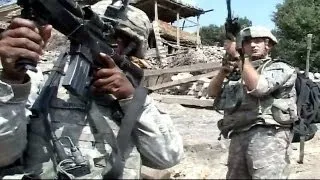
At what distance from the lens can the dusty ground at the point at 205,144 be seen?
5.72 meters

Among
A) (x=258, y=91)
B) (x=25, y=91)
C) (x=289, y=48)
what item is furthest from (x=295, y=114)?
(x=289, y=48)

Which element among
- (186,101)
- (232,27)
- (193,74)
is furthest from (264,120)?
(193,74)

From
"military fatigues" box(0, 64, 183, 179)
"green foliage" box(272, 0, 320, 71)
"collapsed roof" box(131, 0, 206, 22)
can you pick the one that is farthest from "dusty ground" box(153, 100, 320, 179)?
"collapsed roof" box(131, 0, 206, 22)

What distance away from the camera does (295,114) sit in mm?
4270

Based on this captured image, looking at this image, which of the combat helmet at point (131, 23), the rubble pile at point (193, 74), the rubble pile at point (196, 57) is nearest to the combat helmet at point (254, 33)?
the combat helmet at point (131, 23)

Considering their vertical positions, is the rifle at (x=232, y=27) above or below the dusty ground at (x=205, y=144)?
above

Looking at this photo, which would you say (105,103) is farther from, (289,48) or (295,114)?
(289,48)

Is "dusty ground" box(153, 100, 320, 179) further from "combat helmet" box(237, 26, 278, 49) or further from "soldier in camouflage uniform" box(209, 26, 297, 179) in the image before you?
"combat helmet" box(237, 26, 278, 49)

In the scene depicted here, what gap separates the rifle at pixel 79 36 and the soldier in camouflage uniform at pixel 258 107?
1.89m

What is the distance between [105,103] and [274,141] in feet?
7.38

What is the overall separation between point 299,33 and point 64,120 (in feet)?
83.6

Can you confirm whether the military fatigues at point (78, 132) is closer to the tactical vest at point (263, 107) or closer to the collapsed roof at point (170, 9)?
the tactical vest at point (263, 107)

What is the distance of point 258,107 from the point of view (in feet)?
13.8

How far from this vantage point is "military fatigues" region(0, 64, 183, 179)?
202 cm
